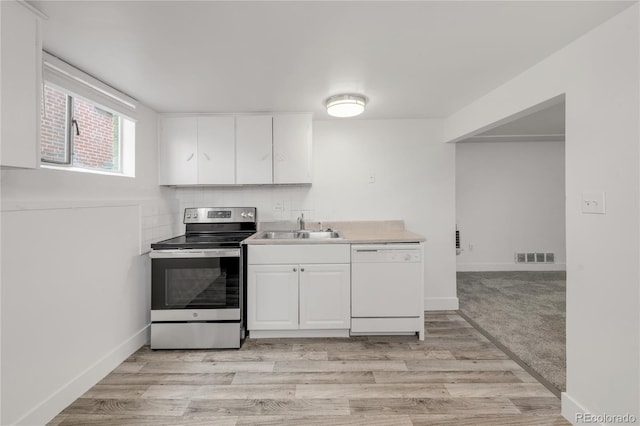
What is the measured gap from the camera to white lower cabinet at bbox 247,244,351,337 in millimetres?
2646

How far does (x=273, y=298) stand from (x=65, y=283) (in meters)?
1.44

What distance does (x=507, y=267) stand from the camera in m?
5.04

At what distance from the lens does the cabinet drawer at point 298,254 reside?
2645 mm

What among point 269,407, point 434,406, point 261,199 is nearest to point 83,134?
point 261,199

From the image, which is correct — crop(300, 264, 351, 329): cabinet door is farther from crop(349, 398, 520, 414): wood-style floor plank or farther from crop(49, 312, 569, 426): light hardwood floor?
crop(349, 398, 520, 414): wood-style floor plank

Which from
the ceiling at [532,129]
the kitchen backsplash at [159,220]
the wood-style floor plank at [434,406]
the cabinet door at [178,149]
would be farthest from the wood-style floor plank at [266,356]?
the ceiling at [532,129]

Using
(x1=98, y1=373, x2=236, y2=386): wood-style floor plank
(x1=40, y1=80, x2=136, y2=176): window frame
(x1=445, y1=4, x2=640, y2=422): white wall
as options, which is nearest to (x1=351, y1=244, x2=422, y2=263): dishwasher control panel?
(x1=445, y1=4, x2=640, y2=422): white wall

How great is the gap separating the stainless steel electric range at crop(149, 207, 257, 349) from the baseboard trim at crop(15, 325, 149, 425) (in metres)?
0.18

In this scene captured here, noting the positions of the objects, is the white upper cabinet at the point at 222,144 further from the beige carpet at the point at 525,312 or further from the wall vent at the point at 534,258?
the wall vent at the point at 534,258

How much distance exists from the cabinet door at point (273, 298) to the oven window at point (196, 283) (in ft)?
0.61

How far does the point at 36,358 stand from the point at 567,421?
295 centimetres

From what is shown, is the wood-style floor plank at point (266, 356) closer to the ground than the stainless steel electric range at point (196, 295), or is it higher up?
closer to the ground

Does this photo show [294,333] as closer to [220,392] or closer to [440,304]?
[220,392]

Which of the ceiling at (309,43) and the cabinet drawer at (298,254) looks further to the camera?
the cabinet drawer at (298,254)
